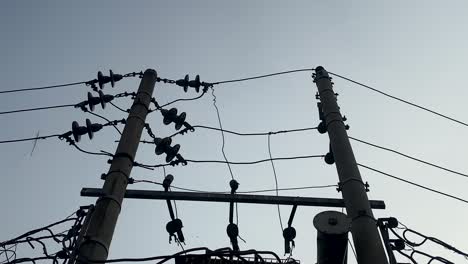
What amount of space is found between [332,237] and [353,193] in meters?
0.71

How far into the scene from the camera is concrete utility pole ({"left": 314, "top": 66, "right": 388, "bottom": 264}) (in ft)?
16.9

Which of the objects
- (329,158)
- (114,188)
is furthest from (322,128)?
(114,188)

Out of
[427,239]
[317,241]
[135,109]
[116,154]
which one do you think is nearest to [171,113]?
[135,109]

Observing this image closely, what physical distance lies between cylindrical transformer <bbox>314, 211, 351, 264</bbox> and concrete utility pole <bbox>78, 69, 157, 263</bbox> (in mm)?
2878

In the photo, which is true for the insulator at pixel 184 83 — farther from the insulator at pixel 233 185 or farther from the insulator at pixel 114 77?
the insulator at pixel 233 185

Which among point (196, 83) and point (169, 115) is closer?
point (169, 115)

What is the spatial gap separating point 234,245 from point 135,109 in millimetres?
3324

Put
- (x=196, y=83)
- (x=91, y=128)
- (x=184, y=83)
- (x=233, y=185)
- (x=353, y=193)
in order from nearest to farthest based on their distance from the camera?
(x=353, y=193)
(x=91, y=128)
(x=233, y=185)
(x=184, y=83)
(x=196, y=83)

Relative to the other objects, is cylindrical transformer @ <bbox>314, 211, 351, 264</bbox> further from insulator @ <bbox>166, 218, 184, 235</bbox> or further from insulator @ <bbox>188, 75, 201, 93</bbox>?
insulator @ <bbox>188, 75, 201, 93</bbox>

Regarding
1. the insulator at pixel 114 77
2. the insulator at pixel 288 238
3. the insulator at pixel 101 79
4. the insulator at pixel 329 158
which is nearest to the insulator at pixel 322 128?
the insulator at pixel 329 158

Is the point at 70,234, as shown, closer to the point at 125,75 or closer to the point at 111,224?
the point at 111,224

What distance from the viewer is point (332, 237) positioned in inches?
225

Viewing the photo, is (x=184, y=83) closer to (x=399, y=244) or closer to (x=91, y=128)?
(x=91, y=128)

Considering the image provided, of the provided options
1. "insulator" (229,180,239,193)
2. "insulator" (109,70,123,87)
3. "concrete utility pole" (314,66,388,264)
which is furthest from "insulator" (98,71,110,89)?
"concrete utility pole" (314,66,388,264)
